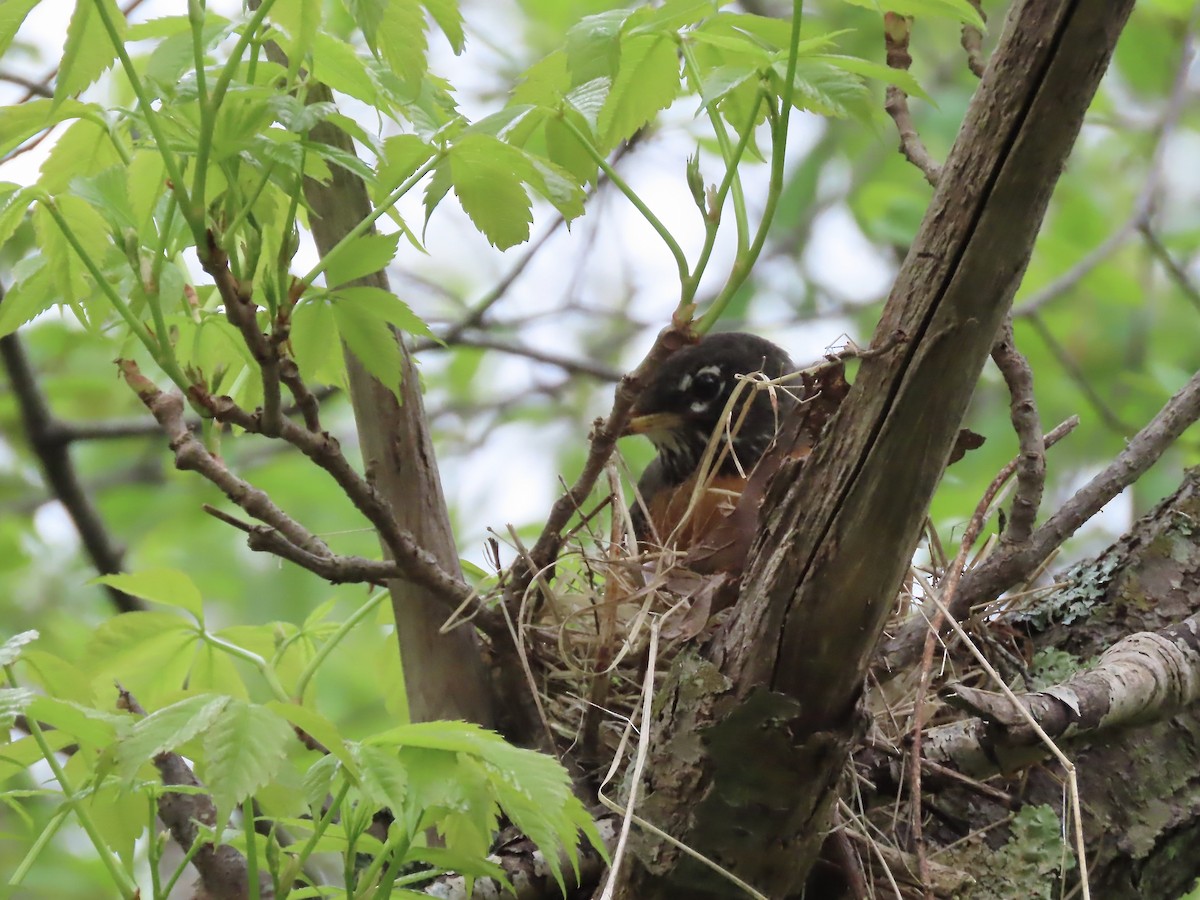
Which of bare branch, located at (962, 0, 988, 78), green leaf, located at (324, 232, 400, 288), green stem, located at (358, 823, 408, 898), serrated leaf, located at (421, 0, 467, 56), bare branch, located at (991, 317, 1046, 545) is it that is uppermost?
bare branch, located at (962, 0, 988, 78)

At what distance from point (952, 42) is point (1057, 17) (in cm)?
568

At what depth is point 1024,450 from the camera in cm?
202

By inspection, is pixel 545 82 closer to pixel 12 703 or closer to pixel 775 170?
pixel 775 170

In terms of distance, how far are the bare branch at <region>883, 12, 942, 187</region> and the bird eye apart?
0.95m

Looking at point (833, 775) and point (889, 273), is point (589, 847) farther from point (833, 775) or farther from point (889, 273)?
point (889, 273)

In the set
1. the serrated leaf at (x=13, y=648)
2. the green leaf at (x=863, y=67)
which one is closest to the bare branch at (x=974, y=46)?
the green leaf at (x=863, y=67)

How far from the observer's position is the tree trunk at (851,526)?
3.73ft

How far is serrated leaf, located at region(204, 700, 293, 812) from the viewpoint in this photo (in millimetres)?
1063

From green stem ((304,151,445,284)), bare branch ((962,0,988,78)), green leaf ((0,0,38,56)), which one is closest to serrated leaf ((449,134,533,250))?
green stem ((304,151,445,284))

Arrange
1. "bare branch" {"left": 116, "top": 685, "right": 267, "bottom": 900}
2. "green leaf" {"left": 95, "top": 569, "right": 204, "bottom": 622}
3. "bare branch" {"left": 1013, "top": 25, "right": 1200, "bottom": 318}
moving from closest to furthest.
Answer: "bare branch" {"left": 116, "top": 685, "right": 267, "bottom": 900}
"green leaf" {"left": 95, "top": 569, "right": 204, "bottom": 622}
"bare branch" {"left": 1013, "top": 25, "right": 1200, "bottom": 318}

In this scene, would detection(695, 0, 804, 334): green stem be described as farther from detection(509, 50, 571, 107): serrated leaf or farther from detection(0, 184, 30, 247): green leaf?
detection(0, 184, 30, 247): green leaf

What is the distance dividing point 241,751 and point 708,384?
2.02 m

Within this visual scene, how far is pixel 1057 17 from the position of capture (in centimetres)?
110

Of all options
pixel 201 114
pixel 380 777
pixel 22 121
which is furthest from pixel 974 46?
pixel 380 777
